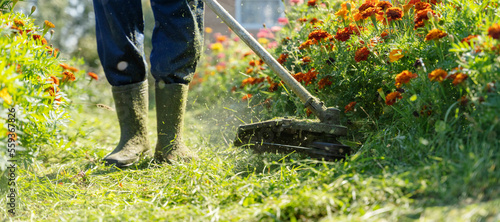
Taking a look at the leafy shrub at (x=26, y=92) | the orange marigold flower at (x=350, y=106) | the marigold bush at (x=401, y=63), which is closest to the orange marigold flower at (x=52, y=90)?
the leafy shrub at (x=26, y=92)

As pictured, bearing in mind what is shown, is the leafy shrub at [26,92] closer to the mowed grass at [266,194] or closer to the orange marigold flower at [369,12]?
the mowed grass at [266,194]

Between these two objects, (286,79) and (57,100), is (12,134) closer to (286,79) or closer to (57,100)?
(57,100)

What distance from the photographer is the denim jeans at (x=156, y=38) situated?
2516mm

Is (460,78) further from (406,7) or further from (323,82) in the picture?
(323,82)


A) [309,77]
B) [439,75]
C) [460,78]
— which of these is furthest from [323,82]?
[460,78]

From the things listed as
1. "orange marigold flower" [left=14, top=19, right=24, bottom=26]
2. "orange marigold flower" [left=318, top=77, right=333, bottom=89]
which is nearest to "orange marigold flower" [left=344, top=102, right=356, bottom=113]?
"orange marigold flower" [left=318, top=77, right=333, bottom=89]

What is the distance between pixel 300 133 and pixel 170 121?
93 cm

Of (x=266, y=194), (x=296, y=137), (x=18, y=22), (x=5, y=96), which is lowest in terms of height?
(x=266, y=194)

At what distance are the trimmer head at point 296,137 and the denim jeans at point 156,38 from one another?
26.8 inches

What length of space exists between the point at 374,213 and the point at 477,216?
28 cm

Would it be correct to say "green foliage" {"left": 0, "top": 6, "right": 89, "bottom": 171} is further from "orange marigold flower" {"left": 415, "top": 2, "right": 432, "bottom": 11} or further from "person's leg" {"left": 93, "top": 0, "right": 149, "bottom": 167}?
"orange marigold flower" {"left": 415, "top": 2, "right": 432, "bottom": 11}

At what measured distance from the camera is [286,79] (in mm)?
2201

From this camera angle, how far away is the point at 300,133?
2.07 meters

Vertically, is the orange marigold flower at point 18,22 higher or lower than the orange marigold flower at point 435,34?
higher
